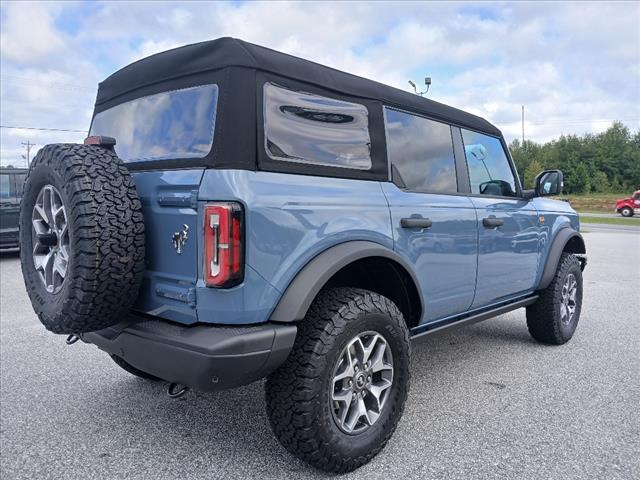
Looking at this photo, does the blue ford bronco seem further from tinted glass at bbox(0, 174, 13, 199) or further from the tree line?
the tree line

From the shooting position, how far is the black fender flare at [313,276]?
86.9 inches

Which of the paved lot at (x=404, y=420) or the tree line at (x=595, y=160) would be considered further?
the tree line at (x=595, y=160)

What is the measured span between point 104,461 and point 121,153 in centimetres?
165

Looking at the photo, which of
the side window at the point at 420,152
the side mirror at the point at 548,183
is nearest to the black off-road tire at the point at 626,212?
the side mirror at the point at 548,183

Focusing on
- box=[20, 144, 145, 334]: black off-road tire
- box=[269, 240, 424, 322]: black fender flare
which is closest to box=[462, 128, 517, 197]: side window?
box=[269, 240, 424, 322]: black fender flare

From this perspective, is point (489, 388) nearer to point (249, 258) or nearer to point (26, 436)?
point (249, 258)

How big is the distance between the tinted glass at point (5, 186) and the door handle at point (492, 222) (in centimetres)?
1004

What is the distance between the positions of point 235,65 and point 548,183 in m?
2.99

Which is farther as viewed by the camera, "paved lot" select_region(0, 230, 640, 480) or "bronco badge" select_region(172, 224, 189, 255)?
"paved lot" select_region(0, 230, 640, 480)

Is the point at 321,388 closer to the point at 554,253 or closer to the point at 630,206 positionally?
the point at 554,253

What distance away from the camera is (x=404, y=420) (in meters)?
3.02

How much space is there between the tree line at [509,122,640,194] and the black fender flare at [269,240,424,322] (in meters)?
67.3

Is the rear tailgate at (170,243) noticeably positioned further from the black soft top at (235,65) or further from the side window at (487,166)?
the side window at (487,166)

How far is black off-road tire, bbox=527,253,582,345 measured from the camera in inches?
174
